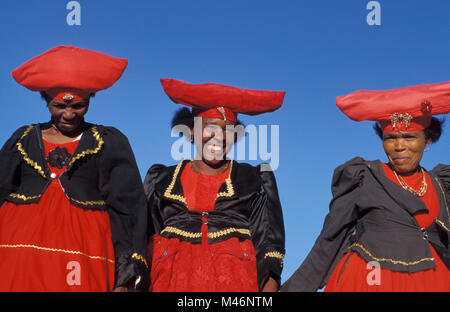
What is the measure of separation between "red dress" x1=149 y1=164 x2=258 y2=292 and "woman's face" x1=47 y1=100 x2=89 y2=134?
1.31 meters

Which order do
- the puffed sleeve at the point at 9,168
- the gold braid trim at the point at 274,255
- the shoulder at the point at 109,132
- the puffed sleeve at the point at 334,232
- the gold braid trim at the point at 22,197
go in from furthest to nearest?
1. the gold braid trim at the point at 274,255
2. the puffed sleeve at the point at 334,232
3. the shoulder at the point at 109,132
4. the puffed sleeve at the point at 9,168
5. the gold braid trim at the point at 22,197

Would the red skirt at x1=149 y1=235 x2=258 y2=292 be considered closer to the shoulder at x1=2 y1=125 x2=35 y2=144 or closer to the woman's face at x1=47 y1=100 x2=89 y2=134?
the woman's face at x1=47 y1=100 x2=89 y2=134

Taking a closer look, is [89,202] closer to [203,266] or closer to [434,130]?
[203,266]

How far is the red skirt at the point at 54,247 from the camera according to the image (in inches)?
200

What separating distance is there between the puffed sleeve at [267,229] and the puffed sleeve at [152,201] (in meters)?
0.90

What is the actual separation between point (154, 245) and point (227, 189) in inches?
34.2

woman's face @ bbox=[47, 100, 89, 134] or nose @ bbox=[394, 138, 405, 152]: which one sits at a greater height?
woman's face @ bbox=[47, 100, 89, 134]

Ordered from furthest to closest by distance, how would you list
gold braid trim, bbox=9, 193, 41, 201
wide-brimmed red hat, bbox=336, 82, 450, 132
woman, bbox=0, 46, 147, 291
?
1. wide-brimmed red hat, bbox=336, 82, 450, 132
2. gold braid trim, bbox=9, 193, 41, 201
3. woman, bbox=0, 46, 147, 291

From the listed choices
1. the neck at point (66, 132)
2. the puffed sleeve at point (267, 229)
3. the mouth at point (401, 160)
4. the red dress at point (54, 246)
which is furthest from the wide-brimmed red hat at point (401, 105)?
the red dress at point (54, 246)

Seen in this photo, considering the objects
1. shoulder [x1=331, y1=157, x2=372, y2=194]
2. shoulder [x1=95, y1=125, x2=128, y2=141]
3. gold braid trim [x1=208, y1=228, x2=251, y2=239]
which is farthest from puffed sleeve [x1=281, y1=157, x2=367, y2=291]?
shoulder [x1=95, y1=125, x2=128, y2=141]

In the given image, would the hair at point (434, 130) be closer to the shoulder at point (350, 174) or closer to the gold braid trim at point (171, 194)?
the shoulder at point (350, 174)

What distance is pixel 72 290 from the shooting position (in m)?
5.10

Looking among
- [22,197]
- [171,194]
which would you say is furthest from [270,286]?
[22,197]

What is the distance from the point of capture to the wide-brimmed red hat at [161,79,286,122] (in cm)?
655
